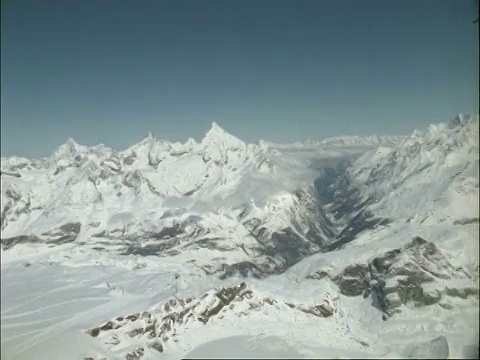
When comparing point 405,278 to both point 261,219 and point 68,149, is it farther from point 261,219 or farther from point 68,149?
point 68,149

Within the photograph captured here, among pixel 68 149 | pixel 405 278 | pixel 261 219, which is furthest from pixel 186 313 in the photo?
pixel 68 149

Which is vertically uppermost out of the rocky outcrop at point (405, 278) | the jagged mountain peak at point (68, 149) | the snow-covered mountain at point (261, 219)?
the jagged mountain peak at point (68, 149)

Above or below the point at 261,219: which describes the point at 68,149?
above

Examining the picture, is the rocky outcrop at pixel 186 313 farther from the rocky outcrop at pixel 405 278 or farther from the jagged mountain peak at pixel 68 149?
the jagged mountain peak at pixel 68 149

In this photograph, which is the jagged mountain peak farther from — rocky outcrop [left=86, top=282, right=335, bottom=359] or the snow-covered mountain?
rocky outcrop [left=86, top=282, right=335, bottom=359]

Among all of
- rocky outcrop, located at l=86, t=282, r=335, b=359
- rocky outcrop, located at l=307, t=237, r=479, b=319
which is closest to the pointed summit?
rocky outcrop, located at l=307, t=237, r=479, b=319

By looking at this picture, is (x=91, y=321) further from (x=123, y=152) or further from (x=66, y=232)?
(x=123, y=152)

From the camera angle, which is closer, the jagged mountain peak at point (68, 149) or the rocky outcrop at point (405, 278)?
the rocky outcrop at point (405, 278)

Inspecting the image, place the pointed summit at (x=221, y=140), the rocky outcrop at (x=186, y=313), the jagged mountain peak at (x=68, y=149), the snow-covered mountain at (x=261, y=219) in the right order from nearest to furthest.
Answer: the rocky outcrop at (x=186, y=313) → the snow-covered mountain at (x=261, y=219) → the jagged mountain peak at (x=68, y=149) → the pointed summit at (x=221, y=140)

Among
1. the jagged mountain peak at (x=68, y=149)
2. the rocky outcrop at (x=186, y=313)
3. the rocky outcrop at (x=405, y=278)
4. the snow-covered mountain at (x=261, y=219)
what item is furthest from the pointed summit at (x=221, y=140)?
the rocky outcrop at (x=186, y=313)
